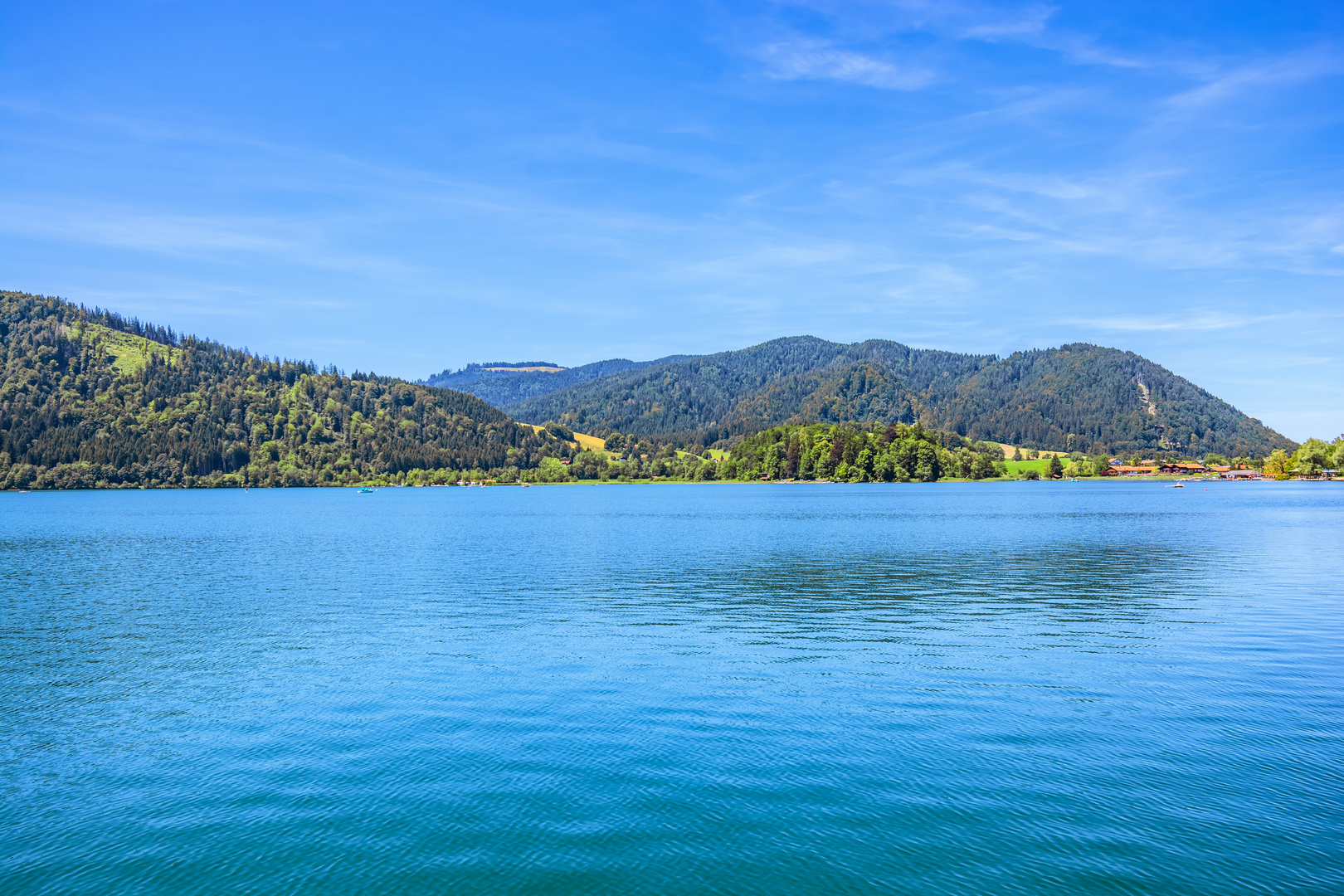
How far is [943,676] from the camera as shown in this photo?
25859mm

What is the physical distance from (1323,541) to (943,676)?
199 ft

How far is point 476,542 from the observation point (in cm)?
7838

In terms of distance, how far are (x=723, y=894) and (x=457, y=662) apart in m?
18.0

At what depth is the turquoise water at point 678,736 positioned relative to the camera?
45.9 ft

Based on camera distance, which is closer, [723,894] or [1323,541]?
[723,894]

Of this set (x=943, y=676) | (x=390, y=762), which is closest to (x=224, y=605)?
(x=390, y=762)

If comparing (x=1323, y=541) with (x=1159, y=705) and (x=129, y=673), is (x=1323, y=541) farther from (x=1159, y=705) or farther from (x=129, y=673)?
(x=129, y=673)

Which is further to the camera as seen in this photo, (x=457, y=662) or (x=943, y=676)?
(x=457, y=662)

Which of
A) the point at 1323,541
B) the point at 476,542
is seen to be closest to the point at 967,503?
the point at 1323,541

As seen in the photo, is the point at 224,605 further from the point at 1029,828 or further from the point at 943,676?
the point at 1029,828

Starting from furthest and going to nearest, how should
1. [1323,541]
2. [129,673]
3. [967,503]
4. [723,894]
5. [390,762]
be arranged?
[967,503] → [1323,541] → [129,673] → [390,762] → [723,894]

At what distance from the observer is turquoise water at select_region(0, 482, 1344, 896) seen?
14.0 m

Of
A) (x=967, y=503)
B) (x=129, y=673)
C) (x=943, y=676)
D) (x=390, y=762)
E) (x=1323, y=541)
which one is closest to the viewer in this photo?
(x=390, y=762)

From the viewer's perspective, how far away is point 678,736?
20375 mm
